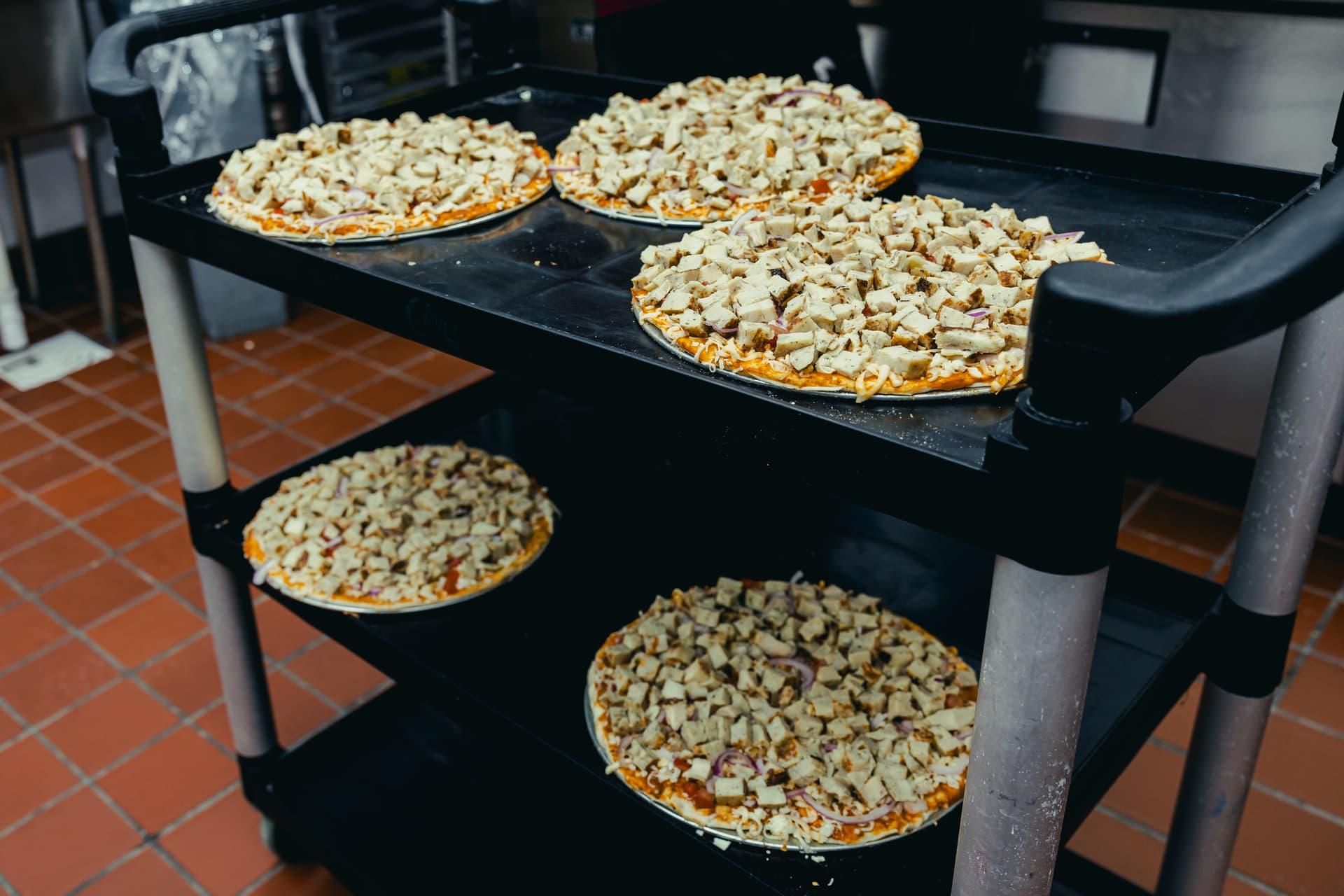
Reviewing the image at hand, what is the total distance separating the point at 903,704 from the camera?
1.40 metres

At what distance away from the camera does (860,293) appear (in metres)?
1.16

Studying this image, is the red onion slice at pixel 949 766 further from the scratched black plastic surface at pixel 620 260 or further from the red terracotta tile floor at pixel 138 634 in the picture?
the red terracotta tile floor at pixel 138 634

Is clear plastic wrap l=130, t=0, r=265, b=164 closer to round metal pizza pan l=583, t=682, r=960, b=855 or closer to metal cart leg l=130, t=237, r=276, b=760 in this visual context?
metal cart leg l=130, t=237, r=276, b=760

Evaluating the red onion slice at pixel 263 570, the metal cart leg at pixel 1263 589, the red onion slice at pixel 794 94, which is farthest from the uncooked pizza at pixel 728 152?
the red onion slice at pixel 263 570

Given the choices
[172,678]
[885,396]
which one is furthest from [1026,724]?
[172,678]

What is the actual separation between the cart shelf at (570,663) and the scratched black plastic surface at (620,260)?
0.44m

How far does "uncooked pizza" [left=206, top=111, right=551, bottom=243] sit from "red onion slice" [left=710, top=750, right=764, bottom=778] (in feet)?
2.34

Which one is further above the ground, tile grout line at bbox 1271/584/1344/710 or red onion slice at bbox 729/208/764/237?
red onion slice at bbox 729/208/764/237

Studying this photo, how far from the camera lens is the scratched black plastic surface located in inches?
38.7

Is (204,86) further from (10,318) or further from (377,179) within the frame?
(377,179)

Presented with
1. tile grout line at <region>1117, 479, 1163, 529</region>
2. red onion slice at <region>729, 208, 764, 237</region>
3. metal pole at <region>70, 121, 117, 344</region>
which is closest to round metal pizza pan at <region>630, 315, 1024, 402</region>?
red onion slice at <region>729, 208, 764, 237</region>

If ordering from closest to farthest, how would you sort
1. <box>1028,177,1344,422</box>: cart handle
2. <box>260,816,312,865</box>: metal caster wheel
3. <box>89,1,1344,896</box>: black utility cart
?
<box>1028,177,1344,422</box>: cart handle → <box>89,1,1344,896</box>: black utility cart → <box>260,816,312,865</box>: metal caster wheel

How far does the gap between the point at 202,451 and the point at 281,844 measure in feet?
2.41

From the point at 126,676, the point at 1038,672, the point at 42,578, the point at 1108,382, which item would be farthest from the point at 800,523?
the point at 42,578
